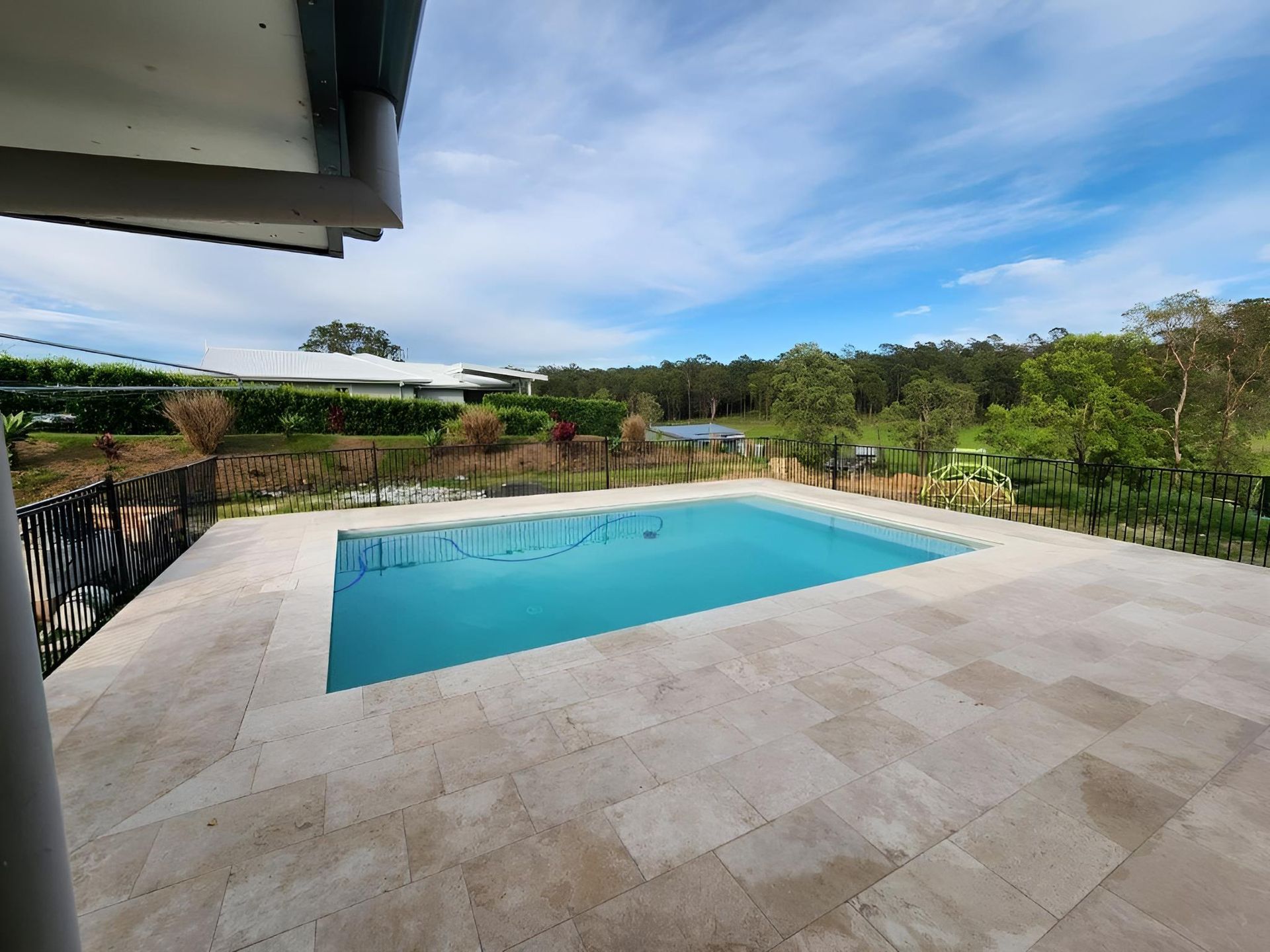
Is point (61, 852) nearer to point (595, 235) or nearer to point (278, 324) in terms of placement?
point (595, 235)

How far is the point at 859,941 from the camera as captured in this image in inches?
61.9

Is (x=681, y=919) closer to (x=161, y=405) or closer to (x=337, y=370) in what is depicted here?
(x=161, y=405)

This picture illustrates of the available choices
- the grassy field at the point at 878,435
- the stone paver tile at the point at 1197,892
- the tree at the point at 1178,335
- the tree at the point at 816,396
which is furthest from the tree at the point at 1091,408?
the stone paver tile at the point at 1197,892

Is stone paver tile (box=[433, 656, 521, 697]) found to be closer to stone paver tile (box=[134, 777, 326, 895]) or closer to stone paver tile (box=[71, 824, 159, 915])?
stone paver tile (box=[134, 777, 326, 895])

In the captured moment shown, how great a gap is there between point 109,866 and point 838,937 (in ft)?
7.80

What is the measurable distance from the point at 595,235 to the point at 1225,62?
35.2 ft

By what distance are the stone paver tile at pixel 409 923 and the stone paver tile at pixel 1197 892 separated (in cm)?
208

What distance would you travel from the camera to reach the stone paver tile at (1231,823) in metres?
1.88

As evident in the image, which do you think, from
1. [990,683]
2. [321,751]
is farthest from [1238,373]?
[321,751]

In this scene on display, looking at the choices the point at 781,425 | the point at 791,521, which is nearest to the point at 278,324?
the point at 781,425

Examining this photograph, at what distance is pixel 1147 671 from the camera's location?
10.2ft

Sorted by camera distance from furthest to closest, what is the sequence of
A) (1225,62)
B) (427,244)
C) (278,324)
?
(278,324) → (427,244) → (1225,62)

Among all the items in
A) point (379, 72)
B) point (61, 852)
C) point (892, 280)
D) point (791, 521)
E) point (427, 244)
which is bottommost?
point (791, 521)

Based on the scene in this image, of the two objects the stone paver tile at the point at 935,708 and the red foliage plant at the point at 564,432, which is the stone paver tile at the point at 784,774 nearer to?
the stone paver tile at the point at 935,708
